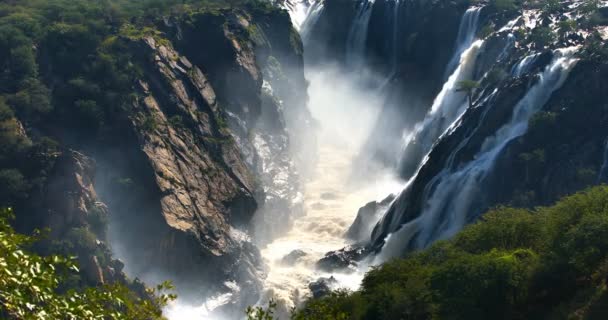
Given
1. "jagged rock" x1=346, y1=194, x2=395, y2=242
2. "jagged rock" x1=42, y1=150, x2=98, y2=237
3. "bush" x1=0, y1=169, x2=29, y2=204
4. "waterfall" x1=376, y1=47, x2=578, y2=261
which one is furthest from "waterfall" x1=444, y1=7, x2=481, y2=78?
"bush" x1=0, y1=169, x2=29, y2=204

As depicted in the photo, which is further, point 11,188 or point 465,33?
point 465,33

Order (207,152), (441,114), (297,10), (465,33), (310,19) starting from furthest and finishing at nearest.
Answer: (297,10)
(310,19)
(465,33)
(441,114)
(207,152)

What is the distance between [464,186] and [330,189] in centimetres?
3078

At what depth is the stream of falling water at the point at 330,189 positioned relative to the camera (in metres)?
72.1

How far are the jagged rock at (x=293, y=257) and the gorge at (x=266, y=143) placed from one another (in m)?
0.44

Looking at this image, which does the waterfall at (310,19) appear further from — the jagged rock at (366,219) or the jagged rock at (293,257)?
the jagged rock at (293,257)

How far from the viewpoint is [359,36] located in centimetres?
11419

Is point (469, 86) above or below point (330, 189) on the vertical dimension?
below

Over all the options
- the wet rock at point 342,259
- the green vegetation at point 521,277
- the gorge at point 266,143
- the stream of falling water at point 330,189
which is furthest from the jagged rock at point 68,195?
the green vegetation at point 521,277

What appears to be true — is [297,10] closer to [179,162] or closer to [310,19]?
[310,19]

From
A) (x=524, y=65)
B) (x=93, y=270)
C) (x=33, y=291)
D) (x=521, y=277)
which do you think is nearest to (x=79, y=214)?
(x=93, y=270)

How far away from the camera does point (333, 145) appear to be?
108m

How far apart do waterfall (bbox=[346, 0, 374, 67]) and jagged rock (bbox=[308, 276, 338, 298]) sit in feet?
163

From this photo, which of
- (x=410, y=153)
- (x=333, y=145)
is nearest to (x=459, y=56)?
(x=410, y=153)
